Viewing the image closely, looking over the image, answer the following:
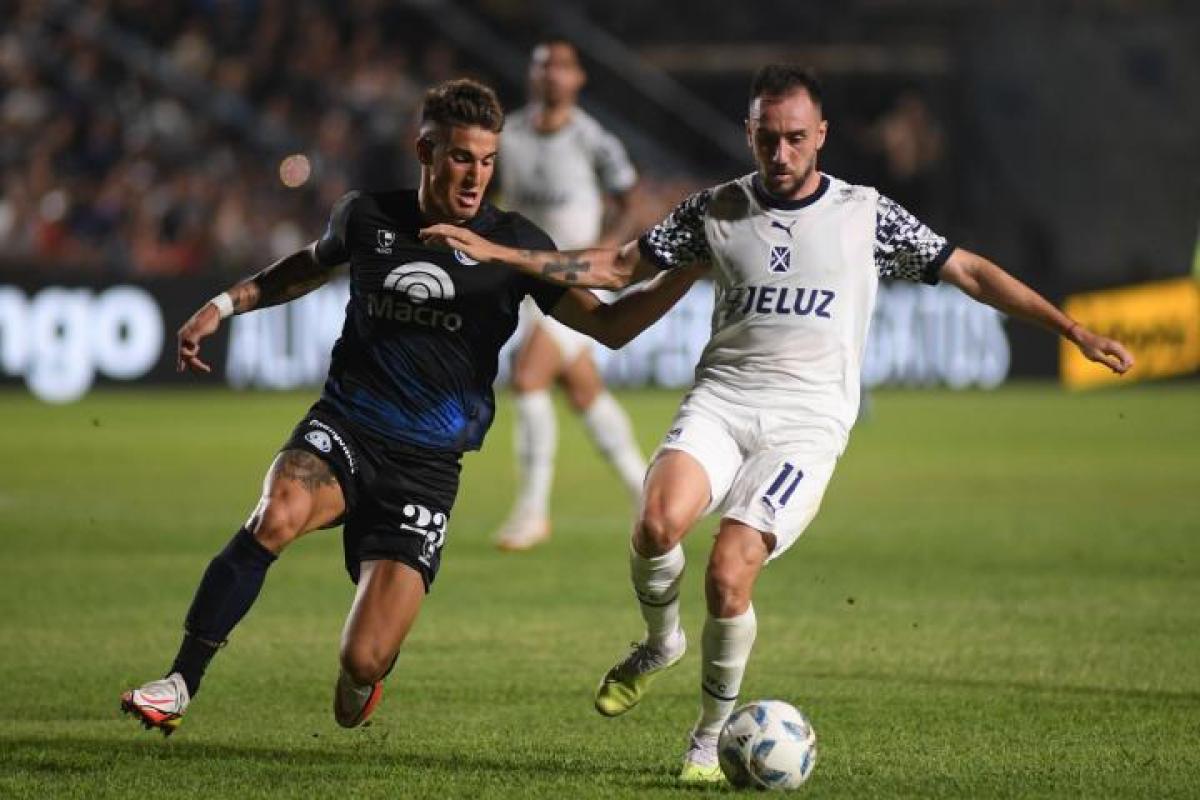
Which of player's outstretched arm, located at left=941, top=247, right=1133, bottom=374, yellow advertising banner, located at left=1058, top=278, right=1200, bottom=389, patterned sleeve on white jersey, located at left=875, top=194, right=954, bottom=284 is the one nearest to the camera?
player's outstretched arm, located at left=941, top=247, right=1133, bottom=374

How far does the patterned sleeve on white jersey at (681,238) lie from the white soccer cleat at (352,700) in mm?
1523

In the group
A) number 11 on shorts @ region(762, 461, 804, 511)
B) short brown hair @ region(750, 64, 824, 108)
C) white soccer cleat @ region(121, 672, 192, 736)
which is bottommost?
white soccer cleat @ region(121, 672, 192, 736)

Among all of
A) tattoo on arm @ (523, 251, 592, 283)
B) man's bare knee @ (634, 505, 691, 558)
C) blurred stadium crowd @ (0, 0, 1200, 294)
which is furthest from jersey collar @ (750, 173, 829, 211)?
blurred stadium crowd @ (0, 0, 1200, 294)

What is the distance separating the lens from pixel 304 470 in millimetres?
6633

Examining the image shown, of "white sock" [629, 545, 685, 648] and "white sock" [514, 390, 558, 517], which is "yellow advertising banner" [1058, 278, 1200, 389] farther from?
"white sock" [629, 545, 685, 648]

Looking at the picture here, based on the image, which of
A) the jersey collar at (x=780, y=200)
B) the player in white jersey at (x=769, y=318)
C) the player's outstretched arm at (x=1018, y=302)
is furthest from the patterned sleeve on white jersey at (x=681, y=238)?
the player's outstretched arm at (x=1018, y=302)

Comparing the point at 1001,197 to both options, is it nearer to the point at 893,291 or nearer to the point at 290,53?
the point at 893,291

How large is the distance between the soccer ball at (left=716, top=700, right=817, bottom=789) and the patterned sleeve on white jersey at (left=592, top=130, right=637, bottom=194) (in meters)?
6.56

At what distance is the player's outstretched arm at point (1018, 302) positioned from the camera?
663cm

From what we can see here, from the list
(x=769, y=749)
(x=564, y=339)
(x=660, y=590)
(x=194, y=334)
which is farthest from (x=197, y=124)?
(x=769, y=749)

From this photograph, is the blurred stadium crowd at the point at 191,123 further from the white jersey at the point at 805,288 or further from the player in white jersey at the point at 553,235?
the white jersey at the point at 805,288

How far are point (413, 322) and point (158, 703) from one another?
4.73ft

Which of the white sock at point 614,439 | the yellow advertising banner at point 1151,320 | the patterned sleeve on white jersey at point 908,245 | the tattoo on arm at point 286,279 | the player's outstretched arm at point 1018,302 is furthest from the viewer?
the yellow advertising banner at point 1151,320

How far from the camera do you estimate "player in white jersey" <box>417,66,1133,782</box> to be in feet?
21.4
